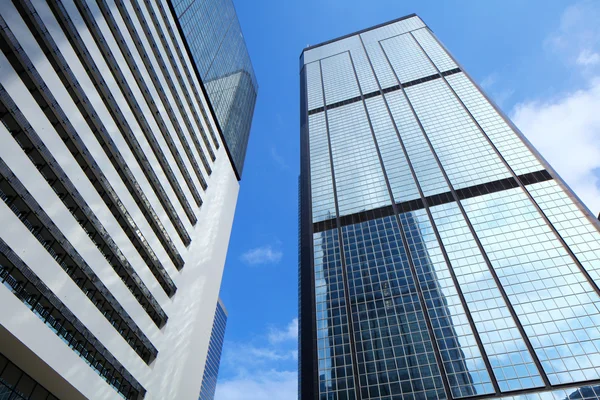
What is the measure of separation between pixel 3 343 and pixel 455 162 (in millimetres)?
78182

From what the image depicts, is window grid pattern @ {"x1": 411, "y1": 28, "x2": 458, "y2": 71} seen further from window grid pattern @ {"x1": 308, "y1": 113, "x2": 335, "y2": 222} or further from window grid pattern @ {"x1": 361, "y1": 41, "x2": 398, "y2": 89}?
window grid pattern @ {"x1": 308, "y1": 113, "x2": 335, "y2": 222}

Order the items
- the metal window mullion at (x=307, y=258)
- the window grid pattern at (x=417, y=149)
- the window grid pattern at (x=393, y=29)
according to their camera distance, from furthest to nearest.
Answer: the window grid pattern at (x=393, y=29)
the window grid pattern at (x=417, y=149)
the metal window mullion at (x=307, y=258)

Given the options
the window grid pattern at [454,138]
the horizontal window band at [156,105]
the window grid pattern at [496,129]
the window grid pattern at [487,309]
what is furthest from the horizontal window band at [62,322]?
the window grid pattern at [496,129]

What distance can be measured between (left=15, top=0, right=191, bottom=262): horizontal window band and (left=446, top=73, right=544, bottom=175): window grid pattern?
63.9 m

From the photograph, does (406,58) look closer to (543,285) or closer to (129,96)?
(543,285)

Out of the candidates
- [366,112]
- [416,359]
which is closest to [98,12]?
[416,359]

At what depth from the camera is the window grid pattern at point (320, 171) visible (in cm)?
8744

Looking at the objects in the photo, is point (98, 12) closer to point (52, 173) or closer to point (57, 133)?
point (57, 133)

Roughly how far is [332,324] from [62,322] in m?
42.7

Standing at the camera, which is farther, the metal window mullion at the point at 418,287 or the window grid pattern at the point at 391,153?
the window grid pattern at the point at 391,153

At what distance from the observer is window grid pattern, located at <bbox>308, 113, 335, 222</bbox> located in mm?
87438

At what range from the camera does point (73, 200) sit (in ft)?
106

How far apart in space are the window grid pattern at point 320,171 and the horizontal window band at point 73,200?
165 ft

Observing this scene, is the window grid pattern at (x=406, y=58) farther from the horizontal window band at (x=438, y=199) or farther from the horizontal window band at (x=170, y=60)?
the horizontal window band at (x=170, y=60)
